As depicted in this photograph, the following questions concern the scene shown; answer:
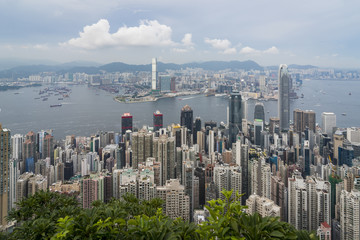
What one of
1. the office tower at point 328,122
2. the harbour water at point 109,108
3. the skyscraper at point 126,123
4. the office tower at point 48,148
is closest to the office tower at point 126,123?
the skyscraper at point 126,123

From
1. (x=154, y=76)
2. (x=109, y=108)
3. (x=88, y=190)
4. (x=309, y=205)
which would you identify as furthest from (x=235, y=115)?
(x=154, y=76)

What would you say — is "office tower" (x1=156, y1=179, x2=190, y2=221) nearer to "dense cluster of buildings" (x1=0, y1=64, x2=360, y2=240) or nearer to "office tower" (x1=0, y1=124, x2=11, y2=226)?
"dense cluster of buildings" (x1=0, y1=64, x2=360, y2=240)

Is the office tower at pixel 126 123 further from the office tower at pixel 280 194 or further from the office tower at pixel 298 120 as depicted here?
the office tower at pixel 298 120

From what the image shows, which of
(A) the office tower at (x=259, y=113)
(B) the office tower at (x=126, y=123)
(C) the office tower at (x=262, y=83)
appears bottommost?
(B) the office tower at (x=126, y=123)

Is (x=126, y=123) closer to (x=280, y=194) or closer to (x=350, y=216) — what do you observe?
(x=280, y=194)

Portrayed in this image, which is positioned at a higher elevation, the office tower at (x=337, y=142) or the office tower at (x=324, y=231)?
the office tower at (x=337, y=142)

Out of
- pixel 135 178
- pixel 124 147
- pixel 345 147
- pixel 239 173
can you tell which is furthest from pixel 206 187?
pixel 345 147
